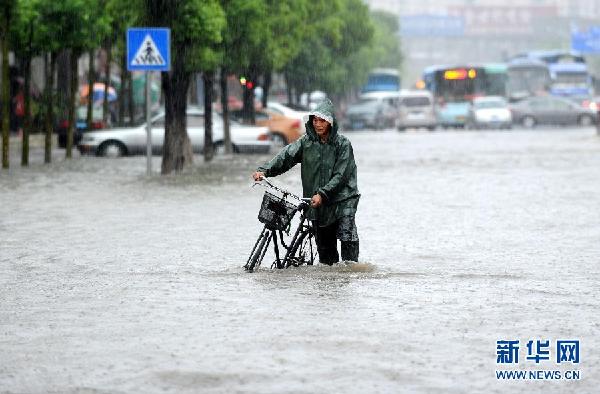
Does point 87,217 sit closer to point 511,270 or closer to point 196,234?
point 196,234

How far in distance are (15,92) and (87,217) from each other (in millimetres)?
37034

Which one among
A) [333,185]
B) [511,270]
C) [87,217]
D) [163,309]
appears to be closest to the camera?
[163,309]

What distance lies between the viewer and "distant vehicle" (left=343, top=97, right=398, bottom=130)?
77750 millimetres

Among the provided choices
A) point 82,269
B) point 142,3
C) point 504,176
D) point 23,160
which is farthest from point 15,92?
point 82,269

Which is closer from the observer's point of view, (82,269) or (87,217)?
(82,269)

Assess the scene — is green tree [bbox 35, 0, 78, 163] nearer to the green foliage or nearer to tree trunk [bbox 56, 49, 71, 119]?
the green foliage

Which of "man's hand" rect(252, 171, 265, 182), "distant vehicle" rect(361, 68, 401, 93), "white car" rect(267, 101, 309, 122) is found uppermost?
"man's hand" rect(252, 171, 265, 182)

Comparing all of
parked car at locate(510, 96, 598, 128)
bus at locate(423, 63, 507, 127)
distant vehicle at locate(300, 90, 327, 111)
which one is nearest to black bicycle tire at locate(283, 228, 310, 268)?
distant vehicle at locate(300, 90, 327, 111)

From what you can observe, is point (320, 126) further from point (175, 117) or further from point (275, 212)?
point (175, 117)

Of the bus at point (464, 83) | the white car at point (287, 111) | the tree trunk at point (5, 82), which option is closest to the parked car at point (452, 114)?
the bus at point (464, 83)

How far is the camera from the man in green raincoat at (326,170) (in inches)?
Result: 518

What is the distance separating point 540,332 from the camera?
10.2 metres

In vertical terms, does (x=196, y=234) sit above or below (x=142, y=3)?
below

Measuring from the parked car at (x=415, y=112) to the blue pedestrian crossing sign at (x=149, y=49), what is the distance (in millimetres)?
Result: 41957
